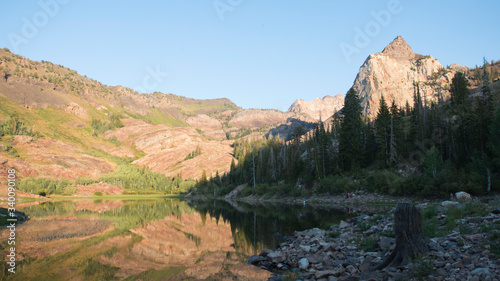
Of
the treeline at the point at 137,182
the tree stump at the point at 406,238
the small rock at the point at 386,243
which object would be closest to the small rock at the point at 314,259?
the small rock at the point at 386,243

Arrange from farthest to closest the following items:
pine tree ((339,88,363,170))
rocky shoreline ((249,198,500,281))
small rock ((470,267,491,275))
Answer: pine tree ((339,88,363,170))
rocky shoreline ((249,198,500,281))
small rock ((470,267,491,275))

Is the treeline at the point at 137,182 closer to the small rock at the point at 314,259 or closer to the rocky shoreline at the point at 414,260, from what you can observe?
the rocky shoreline at the point at 414,260

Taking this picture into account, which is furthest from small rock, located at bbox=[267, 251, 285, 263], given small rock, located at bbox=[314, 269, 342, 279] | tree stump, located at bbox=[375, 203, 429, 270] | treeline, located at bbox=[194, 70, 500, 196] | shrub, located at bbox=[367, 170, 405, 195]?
shrub, located at bbox=[367, 170, 405, 195]

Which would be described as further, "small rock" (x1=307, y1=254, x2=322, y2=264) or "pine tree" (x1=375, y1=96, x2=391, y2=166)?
"pine tree" (x1=375, y1=96, x2=391, y2=166)

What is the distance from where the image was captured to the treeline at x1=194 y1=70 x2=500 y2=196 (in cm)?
4338

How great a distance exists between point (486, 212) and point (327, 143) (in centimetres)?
6561

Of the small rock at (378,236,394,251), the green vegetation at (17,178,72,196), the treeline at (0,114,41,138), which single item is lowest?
the small rock at (378,236,394,251)

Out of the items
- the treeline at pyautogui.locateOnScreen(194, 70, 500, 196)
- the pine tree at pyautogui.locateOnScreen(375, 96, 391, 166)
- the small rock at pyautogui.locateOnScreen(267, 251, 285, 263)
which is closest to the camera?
the small rock at pyautogui.locateOnScreen(267, 251, 285, 263)

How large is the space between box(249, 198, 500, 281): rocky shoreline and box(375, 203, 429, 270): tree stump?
0.43 m

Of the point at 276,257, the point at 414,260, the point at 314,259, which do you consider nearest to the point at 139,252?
the point at 276,257

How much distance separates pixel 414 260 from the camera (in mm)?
10977

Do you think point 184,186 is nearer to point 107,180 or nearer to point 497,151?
point 107,180

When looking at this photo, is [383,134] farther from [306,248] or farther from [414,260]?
[414,260]

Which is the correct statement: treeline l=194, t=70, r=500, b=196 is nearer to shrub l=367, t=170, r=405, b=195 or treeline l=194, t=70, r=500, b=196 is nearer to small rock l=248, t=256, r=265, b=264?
shrub l=367, t=170, r=405, b=195
